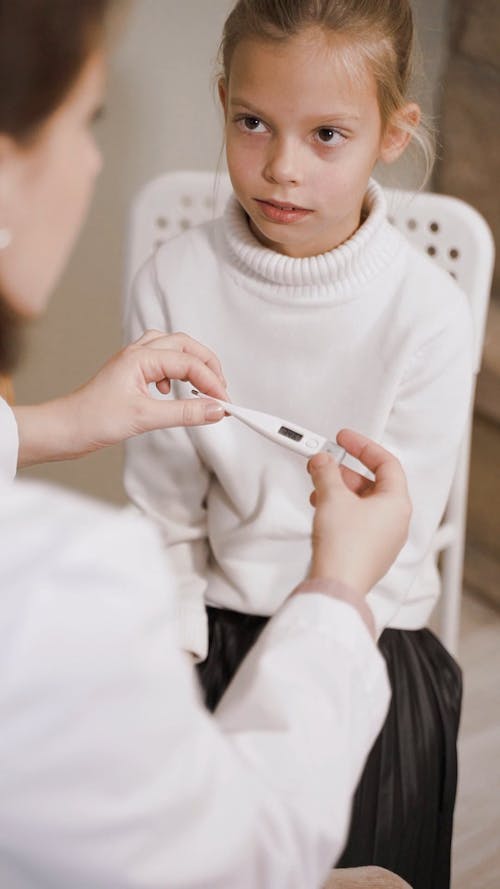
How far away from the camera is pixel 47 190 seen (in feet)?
2.03

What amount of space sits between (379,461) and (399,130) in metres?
0.42

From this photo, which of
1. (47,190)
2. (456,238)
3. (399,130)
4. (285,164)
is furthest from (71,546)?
(456,238)

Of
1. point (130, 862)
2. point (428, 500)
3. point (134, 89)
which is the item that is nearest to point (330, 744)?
point (130, 862)

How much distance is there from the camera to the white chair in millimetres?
1280

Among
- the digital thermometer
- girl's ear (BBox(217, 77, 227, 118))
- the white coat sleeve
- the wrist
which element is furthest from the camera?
girl's ear (BBox(217, 77, 227, 118))

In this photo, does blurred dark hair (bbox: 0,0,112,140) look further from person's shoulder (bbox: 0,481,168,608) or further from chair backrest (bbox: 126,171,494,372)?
chair backrest (bbox: 126,171,494,372)

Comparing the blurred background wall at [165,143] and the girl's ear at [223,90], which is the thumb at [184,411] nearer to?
the girl's ear at [223,90]

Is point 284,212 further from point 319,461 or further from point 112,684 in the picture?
point 112,684

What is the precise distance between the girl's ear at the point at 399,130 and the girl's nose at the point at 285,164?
0.11 m

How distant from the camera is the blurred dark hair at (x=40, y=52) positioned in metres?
0.54

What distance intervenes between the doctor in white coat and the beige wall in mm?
1044

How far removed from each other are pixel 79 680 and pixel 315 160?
0.66m

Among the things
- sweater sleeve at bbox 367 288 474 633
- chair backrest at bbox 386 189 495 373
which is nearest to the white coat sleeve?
sweater sleeve at bbox 367 288 474 633

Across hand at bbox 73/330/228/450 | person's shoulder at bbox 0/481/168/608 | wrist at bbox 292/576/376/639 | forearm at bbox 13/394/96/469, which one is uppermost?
person's shoulder at bbox 0/481/168/608
